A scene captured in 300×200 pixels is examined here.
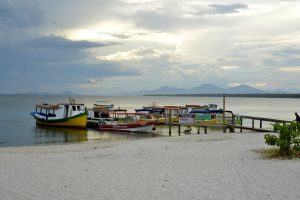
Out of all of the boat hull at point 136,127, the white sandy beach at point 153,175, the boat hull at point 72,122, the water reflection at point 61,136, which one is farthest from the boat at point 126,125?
the white sandy beach at point 153,175

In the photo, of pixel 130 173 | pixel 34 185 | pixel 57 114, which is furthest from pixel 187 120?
pixel 34 185

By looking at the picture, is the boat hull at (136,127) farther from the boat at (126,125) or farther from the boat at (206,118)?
the boat at (206,118)

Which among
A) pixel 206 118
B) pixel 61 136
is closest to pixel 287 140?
pixel 206 118

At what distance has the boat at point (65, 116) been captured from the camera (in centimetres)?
4250

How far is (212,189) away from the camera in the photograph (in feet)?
32.7

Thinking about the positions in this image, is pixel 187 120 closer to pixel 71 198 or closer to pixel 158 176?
pixel 158 176

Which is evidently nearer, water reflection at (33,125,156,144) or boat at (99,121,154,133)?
water reflection at (33,125,156,144)

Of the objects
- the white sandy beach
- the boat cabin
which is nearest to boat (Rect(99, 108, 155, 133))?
the boat cabin

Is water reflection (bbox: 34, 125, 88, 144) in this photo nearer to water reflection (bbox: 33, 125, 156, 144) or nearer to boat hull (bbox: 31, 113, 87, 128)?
water reflection (bbox: 33, 125, 156, 144)

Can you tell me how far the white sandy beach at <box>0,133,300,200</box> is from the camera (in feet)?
31.6

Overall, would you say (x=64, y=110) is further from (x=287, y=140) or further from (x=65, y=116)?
(x=287, y=140)

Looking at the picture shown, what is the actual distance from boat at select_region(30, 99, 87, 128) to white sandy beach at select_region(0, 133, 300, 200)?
1019 inches

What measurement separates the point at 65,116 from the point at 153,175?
115 ft

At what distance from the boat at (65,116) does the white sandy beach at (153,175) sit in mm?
25880
